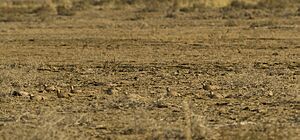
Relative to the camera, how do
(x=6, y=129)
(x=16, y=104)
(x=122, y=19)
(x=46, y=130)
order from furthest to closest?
(x=122, y=19) → (x=16, y=104) → (x=6, y=129) → (x=46, y=130)

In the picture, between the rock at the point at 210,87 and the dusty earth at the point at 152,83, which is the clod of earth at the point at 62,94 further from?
the rock at the point at 210,87

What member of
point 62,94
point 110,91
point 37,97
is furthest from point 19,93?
point 110,91

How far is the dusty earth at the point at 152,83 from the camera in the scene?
8.16 metres

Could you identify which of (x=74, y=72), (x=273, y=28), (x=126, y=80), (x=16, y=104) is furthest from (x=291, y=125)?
(x=273, y=28)

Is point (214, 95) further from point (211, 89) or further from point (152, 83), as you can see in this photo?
point (152, 83)

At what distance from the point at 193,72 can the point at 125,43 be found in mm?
5917

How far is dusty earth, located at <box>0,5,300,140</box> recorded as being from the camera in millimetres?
8156

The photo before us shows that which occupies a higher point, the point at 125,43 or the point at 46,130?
the point at 46,130

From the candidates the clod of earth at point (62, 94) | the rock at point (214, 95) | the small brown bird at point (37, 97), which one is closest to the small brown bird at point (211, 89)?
the rock at point (214, 95)

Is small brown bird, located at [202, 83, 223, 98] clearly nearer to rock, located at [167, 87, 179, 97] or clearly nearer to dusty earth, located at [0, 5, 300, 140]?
dusty earth, located at [0, 5, 300, 140]

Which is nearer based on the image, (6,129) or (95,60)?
(6,129)

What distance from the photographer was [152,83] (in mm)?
11688

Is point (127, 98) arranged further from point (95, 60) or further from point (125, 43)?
point (125, 43)

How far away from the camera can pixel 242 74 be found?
487 inches
